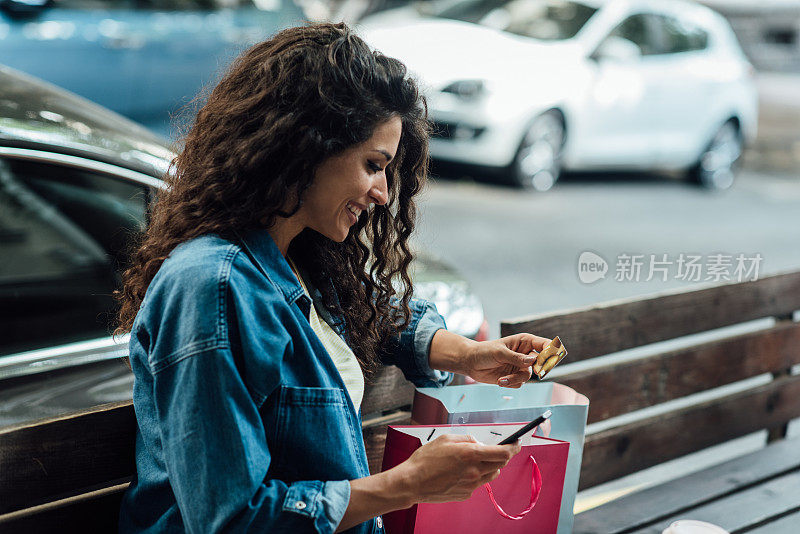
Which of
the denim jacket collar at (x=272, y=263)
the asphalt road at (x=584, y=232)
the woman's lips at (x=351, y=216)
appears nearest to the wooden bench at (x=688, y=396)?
the woman's lips at (x=351, y=216)

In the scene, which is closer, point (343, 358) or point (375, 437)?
point (343, 358)

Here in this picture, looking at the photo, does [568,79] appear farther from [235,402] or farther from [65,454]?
[235,402]

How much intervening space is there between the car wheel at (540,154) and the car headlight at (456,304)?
5297 mm

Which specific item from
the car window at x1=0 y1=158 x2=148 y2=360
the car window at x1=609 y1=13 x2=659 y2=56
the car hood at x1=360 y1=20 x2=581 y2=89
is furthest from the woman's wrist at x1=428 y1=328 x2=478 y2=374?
the car window at x1=609 y1=13 x2=659 y2=56

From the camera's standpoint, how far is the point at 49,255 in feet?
10.6

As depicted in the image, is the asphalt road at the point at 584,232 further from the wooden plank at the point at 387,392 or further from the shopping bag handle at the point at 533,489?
the shopping bag handle at the point at 533,489

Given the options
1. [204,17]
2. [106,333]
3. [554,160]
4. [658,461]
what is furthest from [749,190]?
[106,333]

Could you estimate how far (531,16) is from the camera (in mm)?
8555

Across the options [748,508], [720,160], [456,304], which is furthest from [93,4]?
[720,160]

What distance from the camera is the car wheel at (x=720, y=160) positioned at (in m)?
10.1

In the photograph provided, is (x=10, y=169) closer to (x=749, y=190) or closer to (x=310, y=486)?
(x=310, y=486)

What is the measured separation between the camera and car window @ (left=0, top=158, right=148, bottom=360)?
2932 millimetres

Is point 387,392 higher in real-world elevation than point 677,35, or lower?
lower

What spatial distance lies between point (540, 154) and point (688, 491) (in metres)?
6.01
